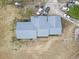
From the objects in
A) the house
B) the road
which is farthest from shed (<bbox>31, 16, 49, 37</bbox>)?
the road

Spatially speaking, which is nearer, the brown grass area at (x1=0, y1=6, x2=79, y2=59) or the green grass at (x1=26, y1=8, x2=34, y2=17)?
the brown grass area at (x1=0, y1=6, x2=79, y2=59)

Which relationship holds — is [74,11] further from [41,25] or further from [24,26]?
[24,26]

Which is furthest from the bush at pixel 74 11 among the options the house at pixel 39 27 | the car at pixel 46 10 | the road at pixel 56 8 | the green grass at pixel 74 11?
the car at pixel 46 10

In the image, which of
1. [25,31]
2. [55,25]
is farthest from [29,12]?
[55,25]

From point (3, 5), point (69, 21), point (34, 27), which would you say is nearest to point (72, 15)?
point (69, 21)

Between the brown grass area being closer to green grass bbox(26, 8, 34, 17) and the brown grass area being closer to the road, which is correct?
the road
